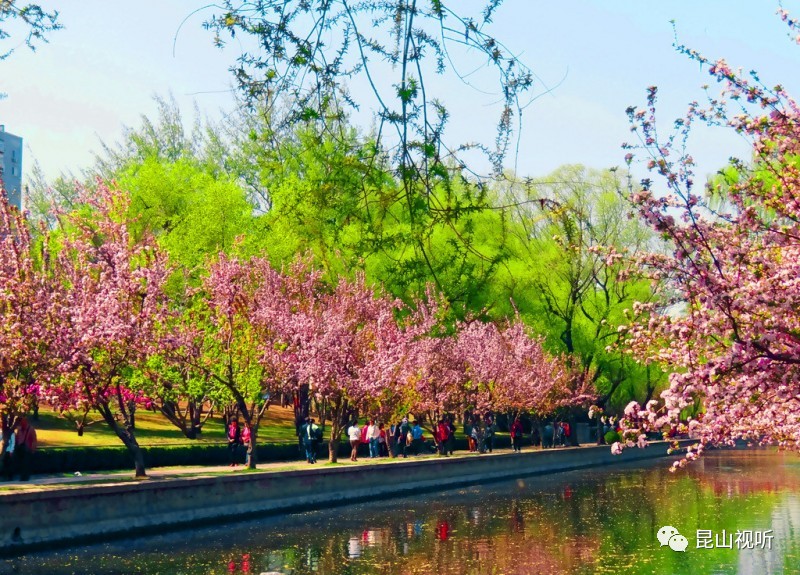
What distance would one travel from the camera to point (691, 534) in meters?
26.1

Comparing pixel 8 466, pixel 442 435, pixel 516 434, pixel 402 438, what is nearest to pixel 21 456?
pixel 8 466

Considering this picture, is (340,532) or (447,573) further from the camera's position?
(340,532)

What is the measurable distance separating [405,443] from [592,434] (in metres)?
29.9

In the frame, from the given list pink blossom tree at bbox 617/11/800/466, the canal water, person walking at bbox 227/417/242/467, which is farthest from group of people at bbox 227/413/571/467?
pink blossom tree at bbox 617/11/800/466

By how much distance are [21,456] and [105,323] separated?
3.99 m

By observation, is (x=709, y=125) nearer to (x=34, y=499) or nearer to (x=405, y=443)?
(x=34, y=499)

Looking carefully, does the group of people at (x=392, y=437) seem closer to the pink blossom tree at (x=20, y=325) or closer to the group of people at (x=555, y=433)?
the group of people at (x=555, y=433)

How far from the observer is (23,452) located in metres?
29.6

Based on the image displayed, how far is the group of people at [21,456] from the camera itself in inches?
1165

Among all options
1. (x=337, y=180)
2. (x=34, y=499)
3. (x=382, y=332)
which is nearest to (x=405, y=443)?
(x=382, y=332)

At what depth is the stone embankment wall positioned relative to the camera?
A: 23.3 m

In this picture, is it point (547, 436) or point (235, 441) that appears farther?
point (547, 436)

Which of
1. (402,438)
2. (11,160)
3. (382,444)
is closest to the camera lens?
(402,438)

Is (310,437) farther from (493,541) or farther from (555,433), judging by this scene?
(555,433)
